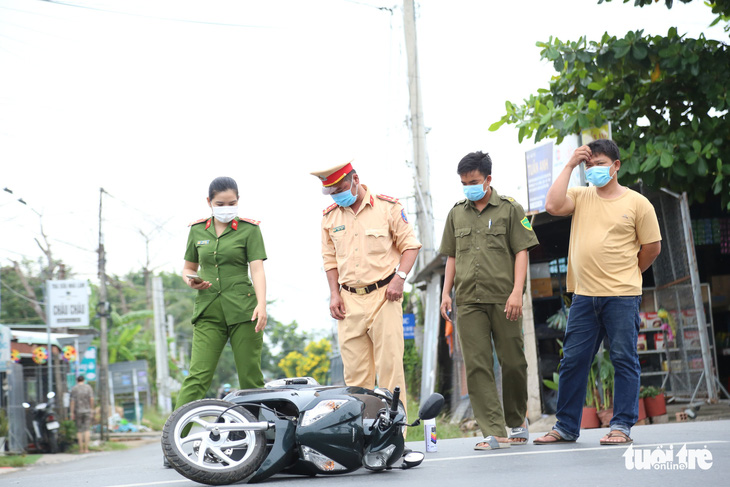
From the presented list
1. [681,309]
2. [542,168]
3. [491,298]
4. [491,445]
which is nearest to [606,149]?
[491,298]

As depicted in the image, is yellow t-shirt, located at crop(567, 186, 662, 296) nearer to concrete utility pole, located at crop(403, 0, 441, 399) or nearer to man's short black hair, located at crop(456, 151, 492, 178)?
man's short black hair, located at crop(456, 151, 492, 178)

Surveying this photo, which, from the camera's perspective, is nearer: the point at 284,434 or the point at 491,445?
the point at 284,434

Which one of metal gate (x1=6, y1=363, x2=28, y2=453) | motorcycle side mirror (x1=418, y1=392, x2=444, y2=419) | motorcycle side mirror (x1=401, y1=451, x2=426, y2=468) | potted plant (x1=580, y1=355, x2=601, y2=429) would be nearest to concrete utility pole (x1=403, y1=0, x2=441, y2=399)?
potted plant (x1=580, y1=355, x2=601, y2=429)

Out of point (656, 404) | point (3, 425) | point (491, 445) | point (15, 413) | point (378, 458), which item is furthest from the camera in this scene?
A: point (15, 413)

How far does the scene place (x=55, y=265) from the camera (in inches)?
1420

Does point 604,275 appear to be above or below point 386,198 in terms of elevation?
below

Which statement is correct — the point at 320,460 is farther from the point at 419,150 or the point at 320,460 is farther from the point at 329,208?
the point at 419,150

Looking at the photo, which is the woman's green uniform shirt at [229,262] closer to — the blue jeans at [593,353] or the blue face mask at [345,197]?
the blue face mask at [345,197]

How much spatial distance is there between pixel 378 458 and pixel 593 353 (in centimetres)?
192

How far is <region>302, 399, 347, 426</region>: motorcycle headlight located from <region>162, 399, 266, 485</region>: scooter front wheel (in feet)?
0.81

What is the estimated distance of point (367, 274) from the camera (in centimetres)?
581

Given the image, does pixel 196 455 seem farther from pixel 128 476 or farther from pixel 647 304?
pixel 647 304

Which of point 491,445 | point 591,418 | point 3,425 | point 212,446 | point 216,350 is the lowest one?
point 3,425

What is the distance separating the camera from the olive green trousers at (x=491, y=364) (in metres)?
6.00
